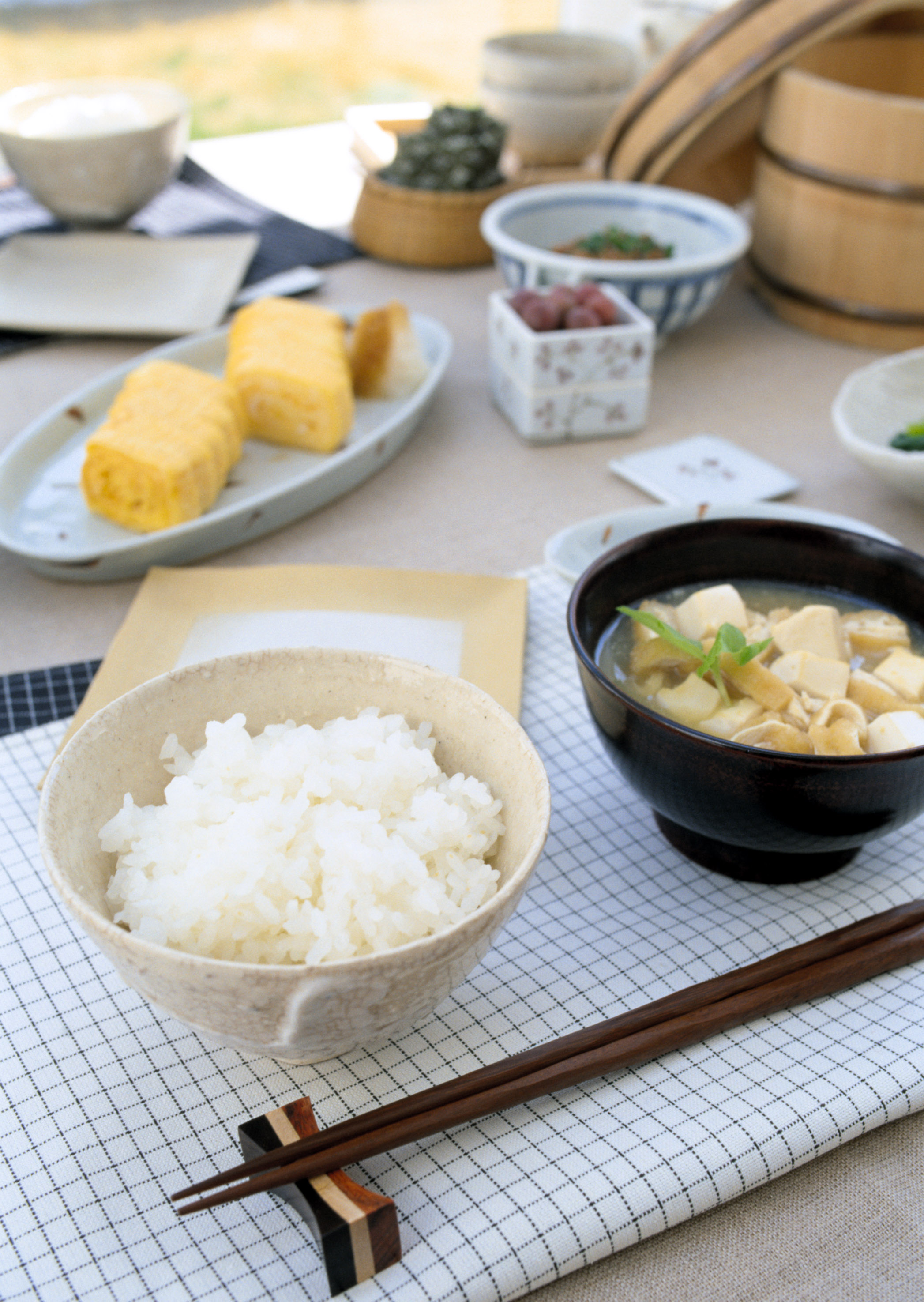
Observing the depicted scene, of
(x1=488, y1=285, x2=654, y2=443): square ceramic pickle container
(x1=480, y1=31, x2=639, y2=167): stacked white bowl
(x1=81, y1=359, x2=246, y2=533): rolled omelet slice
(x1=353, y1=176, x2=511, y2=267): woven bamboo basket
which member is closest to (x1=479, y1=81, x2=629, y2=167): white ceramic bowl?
(x1=480, y1=31, x2=639, y2=167): stacked white bowl

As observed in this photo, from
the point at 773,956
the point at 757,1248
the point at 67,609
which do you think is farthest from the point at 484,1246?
the point at 67,609

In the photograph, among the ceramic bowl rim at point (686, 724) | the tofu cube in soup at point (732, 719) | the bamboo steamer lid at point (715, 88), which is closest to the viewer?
the ceramic bowl rim at point (686, 724)

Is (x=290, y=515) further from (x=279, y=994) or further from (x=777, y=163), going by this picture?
(x=777, y=163)

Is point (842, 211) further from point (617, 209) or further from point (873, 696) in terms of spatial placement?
point (873, 696)

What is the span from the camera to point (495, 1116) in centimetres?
64

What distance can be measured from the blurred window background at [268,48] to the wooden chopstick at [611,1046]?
14.9 feet

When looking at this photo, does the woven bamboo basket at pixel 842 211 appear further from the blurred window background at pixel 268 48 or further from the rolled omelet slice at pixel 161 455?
the blurred window background at pixel 268 48

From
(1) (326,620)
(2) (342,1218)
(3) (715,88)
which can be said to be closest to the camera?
(2) (342,1218)

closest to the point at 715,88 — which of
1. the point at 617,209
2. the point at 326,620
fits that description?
the point at 617,209

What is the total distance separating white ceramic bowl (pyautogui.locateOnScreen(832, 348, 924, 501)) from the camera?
50.3 inches

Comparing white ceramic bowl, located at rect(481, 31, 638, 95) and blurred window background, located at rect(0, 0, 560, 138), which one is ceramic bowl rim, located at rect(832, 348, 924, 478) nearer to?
white ceramic bowl, located at rect(481, 31, 638, 95)

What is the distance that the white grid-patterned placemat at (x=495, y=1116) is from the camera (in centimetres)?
57

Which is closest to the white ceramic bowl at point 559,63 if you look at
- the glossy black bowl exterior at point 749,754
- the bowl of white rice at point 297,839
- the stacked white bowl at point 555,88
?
the stacked white bowl at point 555,88

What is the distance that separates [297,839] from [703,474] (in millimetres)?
886
